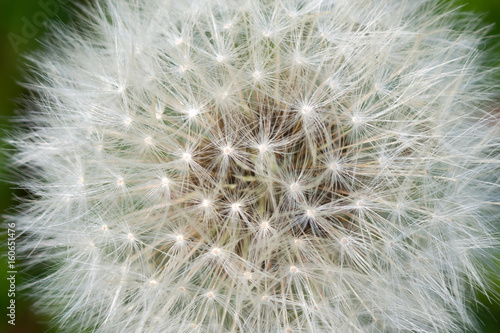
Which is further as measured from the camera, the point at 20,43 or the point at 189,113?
the point at 20,43

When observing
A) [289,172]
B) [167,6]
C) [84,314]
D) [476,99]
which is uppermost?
[167,6]

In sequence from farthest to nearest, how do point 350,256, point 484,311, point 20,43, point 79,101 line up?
point 20,43 < point 484,311 < point 79,101 < point 350,256

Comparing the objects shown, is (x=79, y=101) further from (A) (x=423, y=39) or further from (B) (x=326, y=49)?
(A) (x=423, y=39)

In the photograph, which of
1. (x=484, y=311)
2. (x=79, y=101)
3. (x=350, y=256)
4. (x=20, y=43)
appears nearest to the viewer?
(x=350, y=256)

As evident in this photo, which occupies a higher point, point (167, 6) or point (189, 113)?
point (167, 6)

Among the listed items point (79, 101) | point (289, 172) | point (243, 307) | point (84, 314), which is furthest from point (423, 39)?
point (84, 314)

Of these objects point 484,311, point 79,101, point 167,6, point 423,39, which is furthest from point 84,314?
point 484,311

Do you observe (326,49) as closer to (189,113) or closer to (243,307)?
(189,113)
